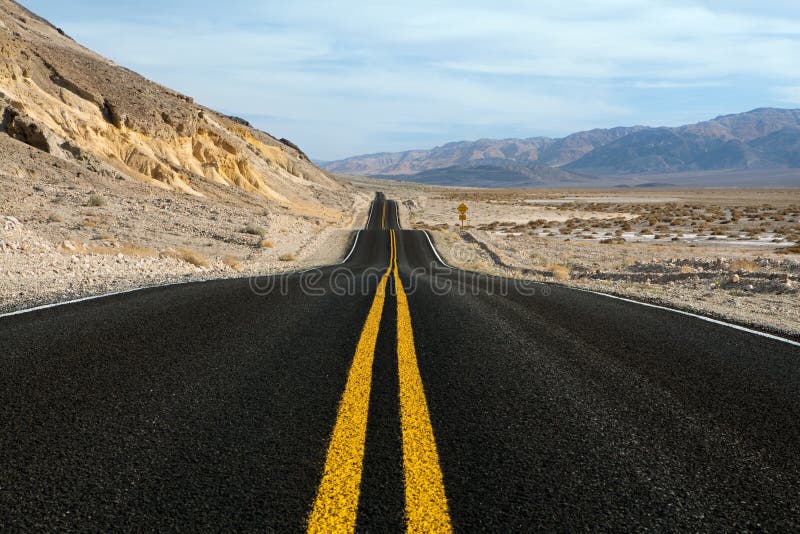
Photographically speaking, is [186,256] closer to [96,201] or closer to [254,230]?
[96,201]

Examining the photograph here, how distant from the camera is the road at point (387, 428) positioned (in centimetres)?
191

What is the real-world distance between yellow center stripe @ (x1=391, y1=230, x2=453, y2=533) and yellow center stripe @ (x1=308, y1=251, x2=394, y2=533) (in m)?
0.21

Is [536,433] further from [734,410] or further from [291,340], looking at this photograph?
[291,340]

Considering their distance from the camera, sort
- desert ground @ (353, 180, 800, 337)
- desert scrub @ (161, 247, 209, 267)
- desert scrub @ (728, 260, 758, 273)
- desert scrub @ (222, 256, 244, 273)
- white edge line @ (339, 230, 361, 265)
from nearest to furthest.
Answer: desert ground @ (353, 180, 800, 337) → desert scrub @ (728, 260, 758, 273) → desert scrub @ (161, 247, 209, 267) → desert scrub @ (222, 256, 244, 273) → white edge line @ (339, 230, 361, 265)

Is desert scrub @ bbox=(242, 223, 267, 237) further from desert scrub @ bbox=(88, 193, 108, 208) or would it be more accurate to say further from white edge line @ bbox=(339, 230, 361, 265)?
desert scrub @ bbox=(88, 193, 108, 208)

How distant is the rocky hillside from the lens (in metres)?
29.2

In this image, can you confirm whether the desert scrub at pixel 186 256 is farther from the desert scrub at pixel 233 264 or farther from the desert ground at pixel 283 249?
the desert scrub at pixel 233 264

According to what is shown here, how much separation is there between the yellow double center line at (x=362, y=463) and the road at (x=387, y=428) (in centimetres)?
1


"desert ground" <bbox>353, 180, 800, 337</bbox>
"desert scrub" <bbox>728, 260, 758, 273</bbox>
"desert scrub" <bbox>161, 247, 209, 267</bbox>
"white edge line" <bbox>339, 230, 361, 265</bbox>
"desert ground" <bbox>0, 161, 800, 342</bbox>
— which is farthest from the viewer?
"white edge line" <bbox>339, 230, 361, 265</bbox>

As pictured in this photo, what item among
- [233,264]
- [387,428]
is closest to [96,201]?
[233,264]

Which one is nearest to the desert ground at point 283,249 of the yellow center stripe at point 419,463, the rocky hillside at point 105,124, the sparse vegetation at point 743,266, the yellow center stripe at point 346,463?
the sparse vegetation at point 743,266

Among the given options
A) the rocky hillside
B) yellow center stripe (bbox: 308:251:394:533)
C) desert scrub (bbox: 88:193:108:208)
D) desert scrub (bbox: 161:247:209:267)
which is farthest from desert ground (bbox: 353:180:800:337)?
the rocky hillside

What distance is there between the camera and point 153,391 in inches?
122

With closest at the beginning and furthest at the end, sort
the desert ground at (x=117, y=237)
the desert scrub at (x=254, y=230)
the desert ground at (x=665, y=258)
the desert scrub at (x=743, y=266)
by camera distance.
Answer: the desert ground at (x=117, y=237) → the desert ground at (x=665, y=258) → the desert scrub at (x=743, y=266) → the desert scrub at (x=254, y=230)
